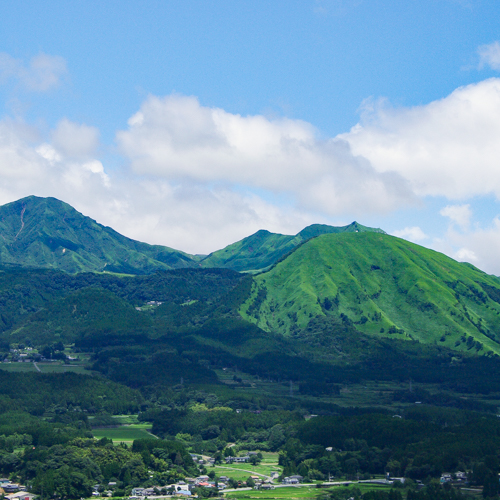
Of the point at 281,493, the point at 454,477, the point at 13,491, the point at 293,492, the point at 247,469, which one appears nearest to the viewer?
the point at 281,493

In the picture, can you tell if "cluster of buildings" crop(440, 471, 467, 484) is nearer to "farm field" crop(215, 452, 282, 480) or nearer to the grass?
the grass

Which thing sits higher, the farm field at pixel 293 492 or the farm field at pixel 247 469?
the farm field at pixel 247 469

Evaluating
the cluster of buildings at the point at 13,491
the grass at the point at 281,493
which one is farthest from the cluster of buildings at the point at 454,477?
the cluster of buildings at the point at 13,491

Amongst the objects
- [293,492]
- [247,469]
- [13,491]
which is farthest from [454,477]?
[13,491]

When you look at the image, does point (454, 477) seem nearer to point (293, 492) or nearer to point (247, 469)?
point (293, 492)

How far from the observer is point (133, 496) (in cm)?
15725

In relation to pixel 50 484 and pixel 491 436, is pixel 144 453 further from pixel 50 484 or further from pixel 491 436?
pixel 491 436

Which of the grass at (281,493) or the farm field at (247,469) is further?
the farm field at (247,469)

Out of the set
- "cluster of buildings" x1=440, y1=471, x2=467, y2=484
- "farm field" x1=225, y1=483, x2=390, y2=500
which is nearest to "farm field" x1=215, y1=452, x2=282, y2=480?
"farm field" x1=225, y1=483, x2=390, y2=500

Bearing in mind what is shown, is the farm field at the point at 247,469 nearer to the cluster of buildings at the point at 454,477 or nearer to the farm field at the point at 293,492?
the farm field at the point at 293,492

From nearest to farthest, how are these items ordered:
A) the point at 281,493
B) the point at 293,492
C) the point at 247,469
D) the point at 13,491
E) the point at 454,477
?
the point at 281,493 → the point at 293,492 → the point at 13,491 → the point at 454,477 → the point at 247,469

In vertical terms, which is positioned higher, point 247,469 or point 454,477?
point 454,477

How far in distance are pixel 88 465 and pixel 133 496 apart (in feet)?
50.6

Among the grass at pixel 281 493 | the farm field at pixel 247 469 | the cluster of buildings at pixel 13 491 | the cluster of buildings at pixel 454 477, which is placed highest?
the cluster of buildings at pixel 454 477
